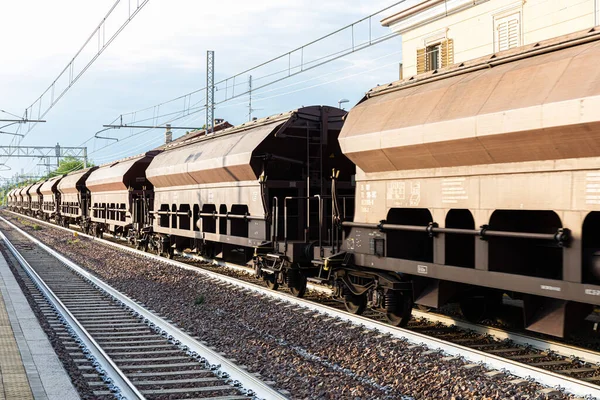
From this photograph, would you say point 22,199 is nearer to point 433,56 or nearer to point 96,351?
point 433,56

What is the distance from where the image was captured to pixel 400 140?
382 inches

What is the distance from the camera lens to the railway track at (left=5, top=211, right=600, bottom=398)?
7.01m

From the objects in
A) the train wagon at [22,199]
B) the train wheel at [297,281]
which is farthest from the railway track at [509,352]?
the train wagon at [22,199]

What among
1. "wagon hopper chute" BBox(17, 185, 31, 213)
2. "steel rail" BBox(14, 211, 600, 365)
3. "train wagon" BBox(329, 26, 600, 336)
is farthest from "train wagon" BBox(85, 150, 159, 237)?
"wagon hopper chute" BBox(17, 185, 31, 213)

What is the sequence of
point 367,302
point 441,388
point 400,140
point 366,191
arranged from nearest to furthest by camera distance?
point 441,388 → point 400,140 → point 366,191 → point 367,302

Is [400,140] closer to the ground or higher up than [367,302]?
higher up

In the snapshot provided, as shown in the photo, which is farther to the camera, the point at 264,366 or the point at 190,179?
the point at 190,179

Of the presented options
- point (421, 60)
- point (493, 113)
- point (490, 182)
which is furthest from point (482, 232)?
point (421, 60)

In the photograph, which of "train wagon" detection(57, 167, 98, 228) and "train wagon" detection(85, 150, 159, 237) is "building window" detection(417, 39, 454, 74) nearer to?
"train wagon" detection(85, 150, 159, 237)

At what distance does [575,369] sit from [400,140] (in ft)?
12.9

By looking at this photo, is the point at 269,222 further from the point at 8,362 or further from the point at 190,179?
the point at 8,362

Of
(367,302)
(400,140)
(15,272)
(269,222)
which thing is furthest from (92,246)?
(400,140)

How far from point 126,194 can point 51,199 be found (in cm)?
2841

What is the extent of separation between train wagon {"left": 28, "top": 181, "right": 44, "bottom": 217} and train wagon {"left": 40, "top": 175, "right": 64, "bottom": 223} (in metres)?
1.69
